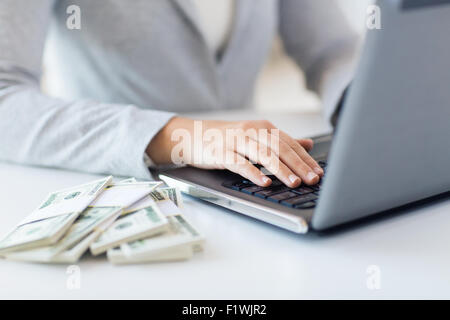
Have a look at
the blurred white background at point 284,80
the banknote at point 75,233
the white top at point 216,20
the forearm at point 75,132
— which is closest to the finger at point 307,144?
the forearm at point 75,132

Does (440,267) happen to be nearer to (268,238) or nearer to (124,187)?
(268,238)

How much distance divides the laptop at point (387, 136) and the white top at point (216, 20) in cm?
82

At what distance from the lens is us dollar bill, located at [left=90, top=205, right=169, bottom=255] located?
48 cm

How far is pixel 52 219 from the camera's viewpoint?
526 mm

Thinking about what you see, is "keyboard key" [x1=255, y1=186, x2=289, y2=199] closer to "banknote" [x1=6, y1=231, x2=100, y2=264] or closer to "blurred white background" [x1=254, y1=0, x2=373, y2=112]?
"banknote" [x1=6, y1=231, x2=100, y2=264]

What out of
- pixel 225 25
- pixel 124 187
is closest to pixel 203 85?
pixel 225 25

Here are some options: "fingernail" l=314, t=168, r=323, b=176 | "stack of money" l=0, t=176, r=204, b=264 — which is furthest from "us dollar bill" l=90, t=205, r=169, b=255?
"fingernail" l=314, t=168, r=323, b=176

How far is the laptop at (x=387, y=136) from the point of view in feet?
1.35

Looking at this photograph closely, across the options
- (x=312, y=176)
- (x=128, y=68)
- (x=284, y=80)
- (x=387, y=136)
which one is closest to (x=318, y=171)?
(x=312, y=176)

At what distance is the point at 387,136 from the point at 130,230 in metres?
0.26

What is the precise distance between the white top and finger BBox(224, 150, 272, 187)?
27.0 inches

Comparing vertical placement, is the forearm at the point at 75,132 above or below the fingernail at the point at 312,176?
above

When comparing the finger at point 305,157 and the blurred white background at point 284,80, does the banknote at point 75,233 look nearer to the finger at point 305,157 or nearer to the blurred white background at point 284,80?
the finger at point 305,157

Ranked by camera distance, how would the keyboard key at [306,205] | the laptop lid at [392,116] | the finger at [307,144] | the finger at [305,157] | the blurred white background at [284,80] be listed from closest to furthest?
the laptop lid at [392,116] → the keyboard key at [306,205] → the finger at [305,157] → the finger at [307,144] → the blurred white background at [284,80]
